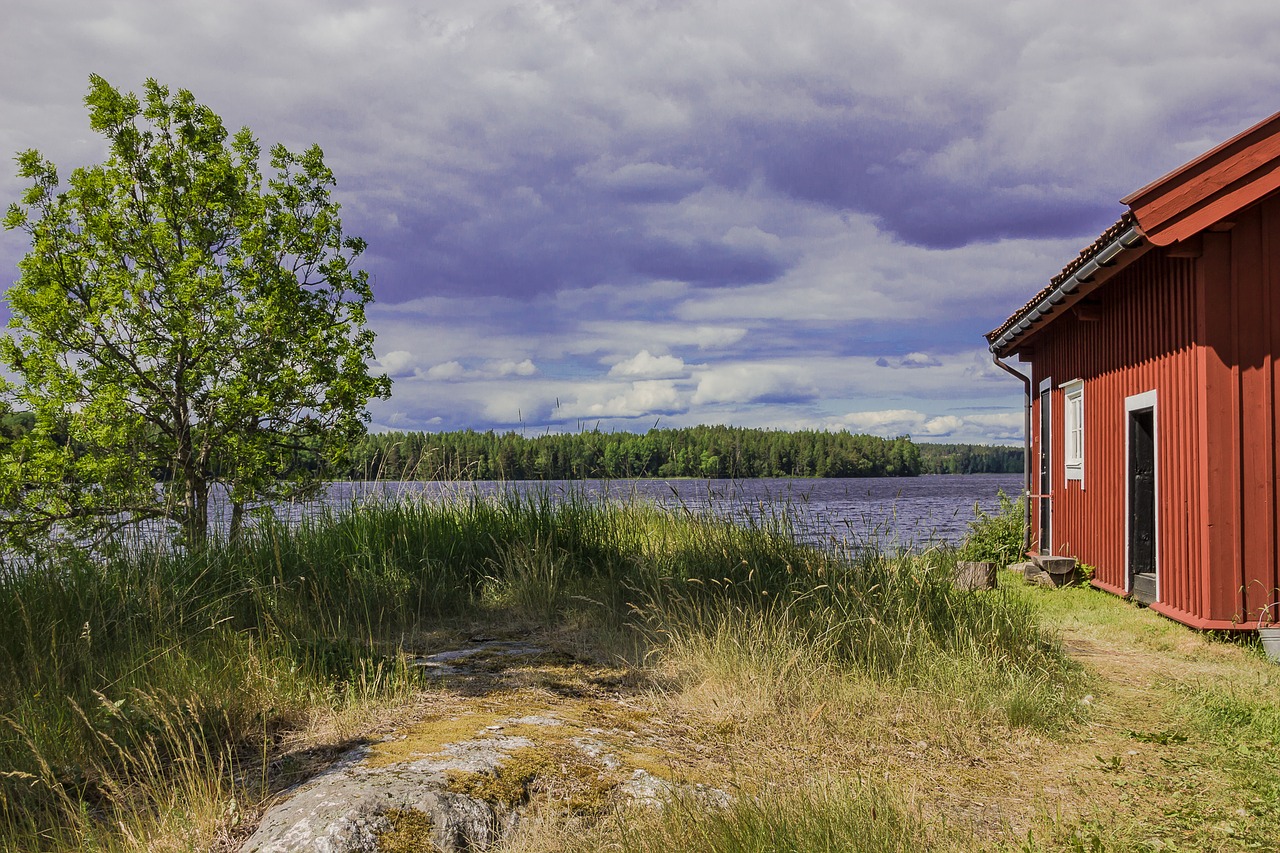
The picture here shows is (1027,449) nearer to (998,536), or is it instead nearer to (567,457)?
(998,536)

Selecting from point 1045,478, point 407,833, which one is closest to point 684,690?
point 407,833

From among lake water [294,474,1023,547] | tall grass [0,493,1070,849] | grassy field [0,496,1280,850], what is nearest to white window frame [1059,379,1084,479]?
grassy field [0,496,1280,850]

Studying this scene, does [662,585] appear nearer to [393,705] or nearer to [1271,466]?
[393,705]

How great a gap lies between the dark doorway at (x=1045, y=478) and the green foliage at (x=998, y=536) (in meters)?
1.08

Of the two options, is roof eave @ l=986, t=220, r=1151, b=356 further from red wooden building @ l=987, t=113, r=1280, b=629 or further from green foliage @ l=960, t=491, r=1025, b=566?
green foliage @ l=960, t=491, r=1025, b=566

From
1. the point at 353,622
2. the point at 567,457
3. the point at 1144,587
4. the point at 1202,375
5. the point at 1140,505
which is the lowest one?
the point at 1144,587

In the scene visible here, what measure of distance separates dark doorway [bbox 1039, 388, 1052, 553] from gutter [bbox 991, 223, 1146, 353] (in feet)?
4.04

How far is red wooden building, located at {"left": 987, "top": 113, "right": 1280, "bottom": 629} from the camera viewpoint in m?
7.69

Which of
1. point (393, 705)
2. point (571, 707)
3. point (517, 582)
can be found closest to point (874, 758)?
point (571, 707)

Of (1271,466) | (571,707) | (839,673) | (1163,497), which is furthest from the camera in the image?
(1163,497)

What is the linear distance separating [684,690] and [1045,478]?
10.5 metres

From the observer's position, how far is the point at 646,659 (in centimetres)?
550

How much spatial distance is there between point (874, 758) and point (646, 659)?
162cm

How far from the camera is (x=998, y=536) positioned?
49.2ft
